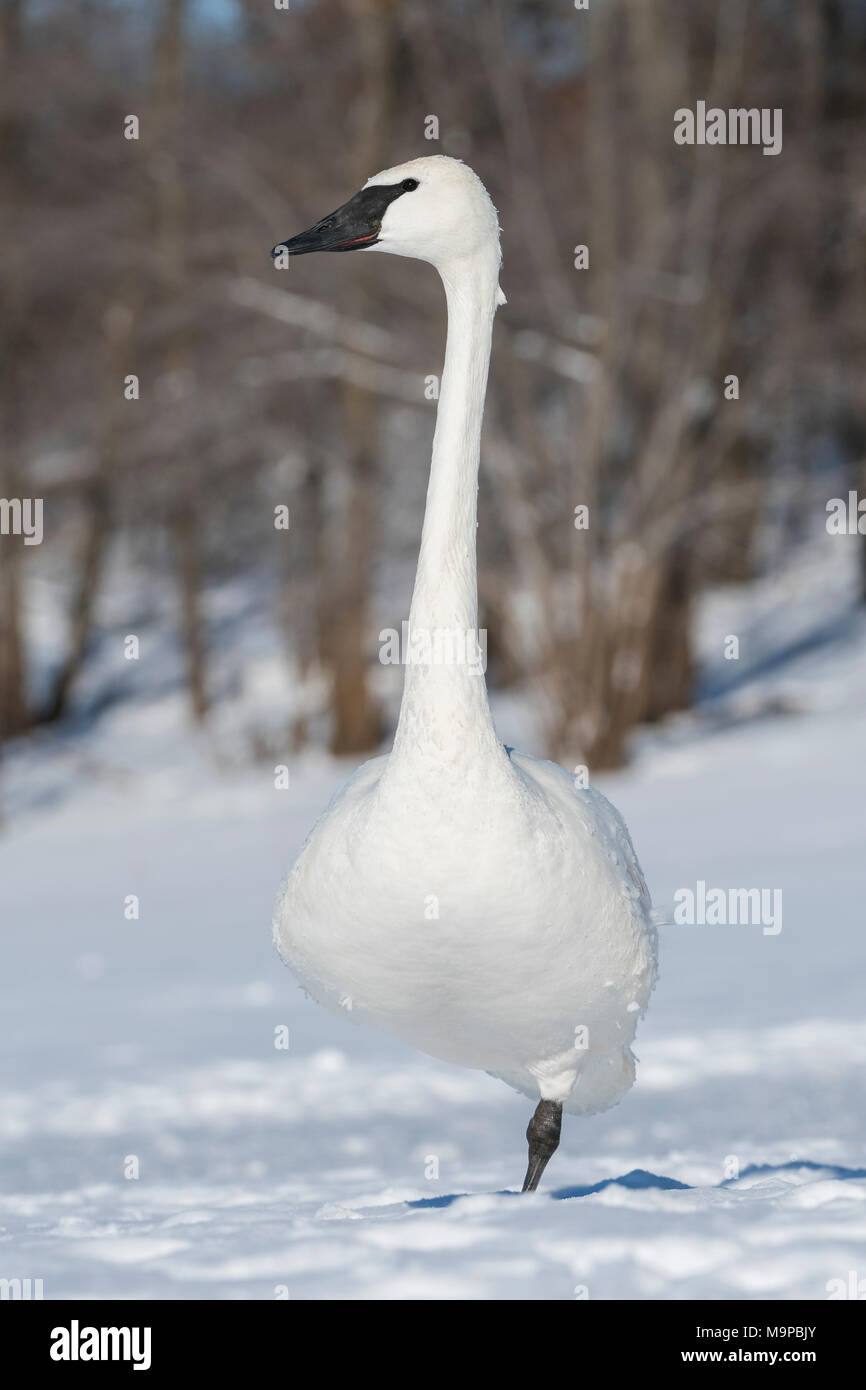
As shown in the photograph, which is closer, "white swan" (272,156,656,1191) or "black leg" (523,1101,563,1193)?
"white swan" (272,156,656,1191)

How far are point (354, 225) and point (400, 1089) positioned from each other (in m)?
3.72

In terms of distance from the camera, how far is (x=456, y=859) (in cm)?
411

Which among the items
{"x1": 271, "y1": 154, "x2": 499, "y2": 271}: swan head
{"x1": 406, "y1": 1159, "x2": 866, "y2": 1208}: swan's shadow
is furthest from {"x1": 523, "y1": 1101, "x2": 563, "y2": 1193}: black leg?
{"x1": 271, "y1": 154, "x2": 499, "y2": 271}: swan head

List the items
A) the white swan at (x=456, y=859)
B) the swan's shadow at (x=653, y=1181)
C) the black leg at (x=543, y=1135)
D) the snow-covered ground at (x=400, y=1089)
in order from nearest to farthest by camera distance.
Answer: the snow-covered ground at (x=400, y=1089), the white swan at (x=456, y=859), the swan's shadow at (x=653, y=1181), the black leg at (x=543, y=1135)

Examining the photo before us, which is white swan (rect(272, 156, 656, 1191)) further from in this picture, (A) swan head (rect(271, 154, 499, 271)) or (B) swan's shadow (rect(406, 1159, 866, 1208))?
(B) swan's shadow (rect(406, 1159, 866, 1208))

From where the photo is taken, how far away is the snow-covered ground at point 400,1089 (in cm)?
375

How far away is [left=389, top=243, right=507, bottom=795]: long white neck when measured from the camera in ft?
13.8

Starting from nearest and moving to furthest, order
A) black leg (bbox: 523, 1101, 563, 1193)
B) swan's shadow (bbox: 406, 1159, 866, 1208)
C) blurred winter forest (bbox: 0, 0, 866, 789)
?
swan's shadow (bbox: 406, 1159, 866, 1208)
black leg (bbox: 523, 1101, 563, 1193)
blurred winter forest (bbox: 0, 0, 866, 789)

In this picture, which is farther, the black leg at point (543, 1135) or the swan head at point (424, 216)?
the black leg at point (543, 1135)

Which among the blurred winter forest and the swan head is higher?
the blurred winter forest

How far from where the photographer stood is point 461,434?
445cm

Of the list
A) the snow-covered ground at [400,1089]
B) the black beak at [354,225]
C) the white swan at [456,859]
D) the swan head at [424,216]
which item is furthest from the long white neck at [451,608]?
the snow-covered ground at [400,1089]

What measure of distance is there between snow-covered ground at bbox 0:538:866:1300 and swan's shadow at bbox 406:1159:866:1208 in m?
0.02

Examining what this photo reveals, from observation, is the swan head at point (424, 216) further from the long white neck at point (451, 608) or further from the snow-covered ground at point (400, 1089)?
the snow-covered ground at point (400, 1089)
